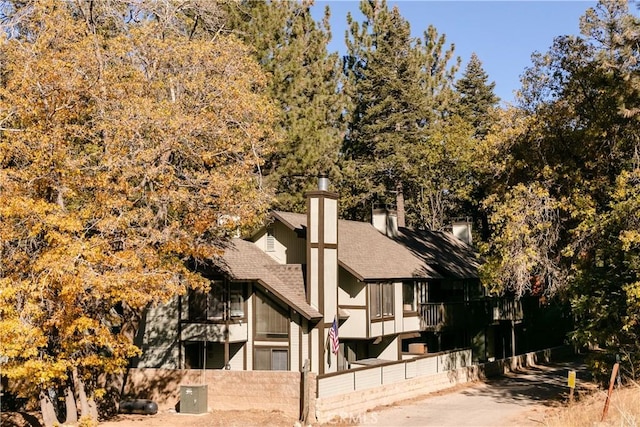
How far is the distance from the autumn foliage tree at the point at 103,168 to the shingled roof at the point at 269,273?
4.66m

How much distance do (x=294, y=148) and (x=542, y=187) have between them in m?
16.8

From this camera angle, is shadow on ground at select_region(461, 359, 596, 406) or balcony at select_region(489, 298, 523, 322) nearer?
shadow on ground at select_region(461, 359, 596, 406)

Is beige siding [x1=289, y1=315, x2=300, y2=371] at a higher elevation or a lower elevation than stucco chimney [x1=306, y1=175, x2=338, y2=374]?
lower

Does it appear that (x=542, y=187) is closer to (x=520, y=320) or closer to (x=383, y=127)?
(x=520, y=320)

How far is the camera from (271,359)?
104 ft

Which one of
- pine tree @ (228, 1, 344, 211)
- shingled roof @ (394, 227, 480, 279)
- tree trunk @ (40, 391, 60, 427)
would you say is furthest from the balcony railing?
tree trunk @ (40, 391, 60, 427)

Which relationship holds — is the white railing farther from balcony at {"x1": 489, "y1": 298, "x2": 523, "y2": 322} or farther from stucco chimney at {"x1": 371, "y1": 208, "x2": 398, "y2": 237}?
stucco chimney at {"x1": 371, "y1": 208, "x2": 398, "y2": 237}

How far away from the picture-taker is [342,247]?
35.8 m

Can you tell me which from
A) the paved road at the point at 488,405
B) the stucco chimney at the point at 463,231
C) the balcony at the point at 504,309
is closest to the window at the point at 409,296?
the paved road at the point at 488,405

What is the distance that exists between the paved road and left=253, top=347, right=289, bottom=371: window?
4.76 m

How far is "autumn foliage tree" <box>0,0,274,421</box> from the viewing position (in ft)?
68.8

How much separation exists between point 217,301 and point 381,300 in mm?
7797

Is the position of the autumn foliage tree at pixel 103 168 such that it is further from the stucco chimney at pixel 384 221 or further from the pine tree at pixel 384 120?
the pine tree at pixel 384 120

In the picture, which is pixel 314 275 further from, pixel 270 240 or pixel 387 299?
pixel 387 299
